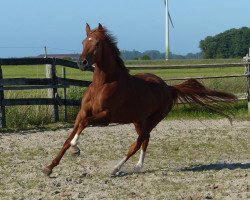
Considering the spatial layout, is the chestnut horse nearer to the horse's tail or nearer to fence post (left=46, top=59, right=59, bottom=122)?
the horse's tail

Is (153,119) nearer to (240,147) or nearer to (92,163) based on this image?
(92,163)

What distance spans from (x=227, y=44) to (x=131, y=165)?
292 ft

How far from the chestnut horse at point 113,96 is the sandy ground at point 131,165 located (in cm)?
44

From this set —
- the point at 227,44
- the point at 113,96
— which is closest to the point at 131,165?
the point at 113,96

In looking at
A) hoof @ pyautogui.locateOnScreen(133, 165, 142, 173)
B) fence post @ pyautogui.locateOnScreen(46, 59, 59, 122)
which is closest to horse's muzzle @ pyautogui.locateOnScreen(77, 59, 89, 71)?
hoof @ pyautogui.locateOnScreen(133, 165, 142, 173)

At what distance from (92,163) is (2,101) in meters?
4.45

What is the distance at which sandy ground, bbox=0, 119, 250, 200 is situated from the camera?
6.12m

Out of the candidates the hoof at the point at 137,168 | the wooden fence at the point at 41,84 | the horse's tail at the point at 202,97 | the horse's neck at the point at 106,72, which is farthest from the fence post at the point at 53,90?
the horse's neck at the point at 106,72

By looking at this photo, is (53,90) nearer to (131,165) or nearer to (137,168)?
(131,165)

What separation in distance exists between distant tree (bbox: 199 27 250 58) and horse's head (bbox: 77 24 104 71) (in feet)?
283

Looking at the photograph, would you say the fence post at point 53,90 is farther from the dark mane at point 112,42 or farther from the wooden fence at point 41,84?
the dark mane at point 112,42

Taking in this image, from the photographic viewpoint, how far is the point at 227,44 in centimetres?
9488

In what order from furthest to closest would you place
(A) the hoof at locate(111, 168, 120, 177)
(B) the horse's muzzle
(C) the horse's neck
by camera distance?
(A) the hoof at locate(111, 168, 120, 177)
(C) the horse's neck
(B) the horse's muzzle

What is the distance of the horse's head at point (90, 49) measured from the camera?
6621mm
